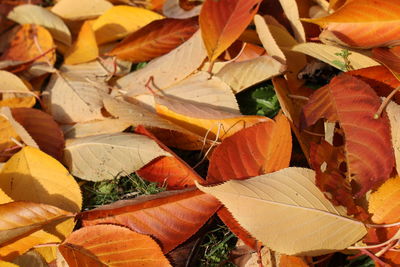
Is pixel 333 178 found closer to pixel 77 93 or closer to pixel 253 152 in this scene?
pixel 253 152

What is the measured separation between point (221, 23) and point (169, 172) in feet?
1.09

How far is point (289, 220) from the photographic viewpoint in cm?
83

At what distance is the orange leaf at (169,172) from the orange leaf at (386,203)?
0.31 meters

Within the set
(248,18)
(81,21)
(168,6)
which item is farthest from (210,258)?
(81,21)

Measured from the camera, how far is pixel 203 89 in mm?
1154

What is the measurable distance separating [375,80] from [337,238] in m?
0.34

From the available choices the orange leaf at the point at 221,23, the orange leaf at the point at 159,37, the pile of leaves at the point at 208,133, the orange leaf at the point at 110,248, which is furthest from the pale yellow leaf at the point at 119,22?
the orange leaf at the point at 110,248

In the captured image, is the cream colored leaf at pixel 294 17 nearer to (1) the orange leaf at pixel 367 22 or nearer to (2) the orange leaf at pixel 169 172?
(1) the orange leaf at pixel 367 22

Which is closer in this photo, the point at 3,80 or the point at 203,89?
the point at 203,89

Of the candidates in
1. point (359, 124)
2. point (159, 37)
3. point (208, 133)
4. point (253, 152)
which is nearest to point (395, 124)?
point (359, 124)

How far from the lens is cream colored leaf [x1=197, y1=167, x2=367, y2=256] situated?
0.82m

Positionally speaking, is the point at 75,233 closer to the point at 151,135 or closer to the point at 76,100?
the point at 151,135

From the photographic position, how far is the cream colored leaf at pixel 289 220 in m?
0.82

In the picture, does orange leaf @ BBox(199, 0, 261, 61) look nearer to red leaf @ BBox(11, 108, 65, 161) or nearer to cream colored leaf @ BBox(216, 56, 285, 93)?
cream colored leaf @ BBox(216, 56, 285, 93)
